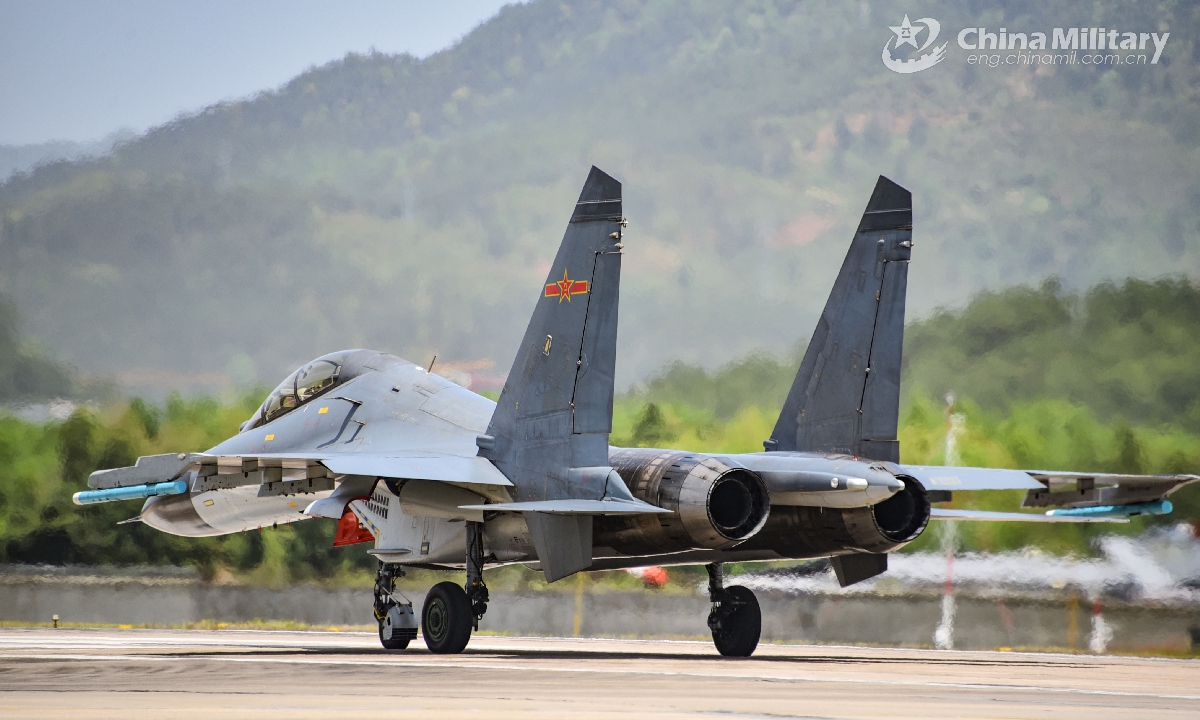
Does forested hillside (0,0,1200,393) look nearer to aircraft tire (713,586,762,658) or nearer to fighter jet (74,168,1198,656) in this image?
fighter jet (74,168,1198,656)

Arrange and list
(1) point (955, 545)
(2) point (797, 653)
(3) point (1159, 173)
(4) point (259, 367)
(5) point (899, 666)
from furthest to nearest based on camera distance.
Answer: (3) point (1159, 173) → (4) point (259, 367) → (1) point (955, 545) → (2) point (797, 653) → (5) point (899, 666)

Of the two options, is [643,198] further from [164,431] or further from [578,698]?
[578,698]

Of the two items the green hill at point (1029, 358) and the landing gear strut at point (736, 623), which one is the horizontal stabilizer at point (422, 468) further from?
the green hill at point (1029, 358)

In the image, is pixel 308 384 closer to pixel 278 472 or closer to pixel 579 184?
pixel 278 472

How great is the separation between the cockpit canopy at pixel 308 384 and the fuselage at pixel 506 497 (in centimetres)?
4

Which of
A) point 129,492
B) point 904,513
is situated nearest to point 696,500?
point 904,513

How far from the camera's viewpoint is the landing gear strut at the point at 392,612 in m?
13.9

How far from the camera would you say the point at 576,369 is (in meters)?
12.3

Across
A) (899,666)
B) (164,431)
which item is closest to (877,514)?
(899,666)

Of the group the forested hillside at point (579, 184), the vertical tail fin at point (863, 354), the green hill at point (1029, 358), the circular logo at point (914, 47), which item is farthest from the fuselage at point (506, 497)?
the circular logo at point (914, 47)

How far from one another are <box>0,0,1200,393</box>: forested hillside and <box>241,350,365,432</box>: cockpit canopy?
900cm

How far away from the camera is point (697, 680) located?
9492 mm

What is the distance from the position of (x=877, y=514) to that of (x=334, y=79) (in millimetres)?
25904

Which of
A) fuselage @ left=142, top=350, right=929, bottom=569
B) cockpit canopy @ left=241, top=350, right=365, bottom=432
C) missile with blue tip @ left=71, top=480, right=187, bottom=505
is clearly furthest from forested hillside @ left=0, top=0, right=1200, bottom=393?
missile with blue tip @ left=71, top=480, right=187, bottom=505
